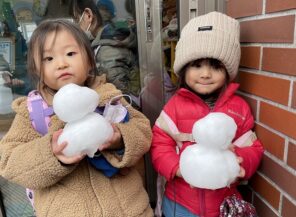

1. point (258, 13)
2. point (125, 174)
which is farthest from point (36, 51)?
point (258, 13)

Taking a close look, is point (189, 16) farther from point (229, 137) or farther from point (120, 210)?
point (120, 210)

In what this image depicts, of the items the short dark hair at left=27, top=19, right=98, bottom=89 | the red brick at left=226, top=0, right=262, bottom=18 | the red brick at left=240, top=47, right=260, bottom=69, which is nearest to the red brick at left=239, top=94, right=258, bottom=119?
the red brick at left=240, top=47, right=260, bottom=69

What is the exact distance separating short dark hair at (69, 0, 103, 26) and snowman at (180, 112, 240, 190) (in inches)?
45.6

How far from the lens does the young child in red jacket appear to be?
4.38 ft

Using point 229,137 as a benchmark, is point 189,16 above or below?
above

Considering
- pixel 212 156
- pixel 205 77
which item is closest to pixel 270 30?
pixel 205 77

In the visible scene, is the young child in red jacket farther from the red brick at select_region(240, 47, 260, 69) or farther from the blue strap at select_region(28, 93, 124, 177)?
the blue strap at select_region(28, 93, 124, 177)

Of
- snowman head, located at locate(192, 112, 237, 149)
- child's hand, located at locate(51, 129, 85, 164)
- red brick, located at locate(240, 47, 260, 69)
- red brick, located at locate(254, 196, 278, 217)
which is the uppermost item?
red brick, located at locate(240, 47, 260, 69)

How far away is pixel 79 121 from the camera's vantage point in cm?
107

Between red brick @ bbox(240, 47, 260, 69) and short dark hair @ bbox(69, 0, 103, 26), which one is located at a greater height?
short dark hair @ bbox(69, 0, 103, 26)

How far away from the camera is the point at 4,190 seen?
7.63 ft

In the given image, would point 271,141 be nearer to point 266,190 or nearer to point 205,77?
point 266,190

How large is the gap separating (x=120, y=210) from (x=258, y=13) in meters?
1.01

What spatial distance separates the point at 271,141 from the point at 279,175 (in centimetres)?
Answer: 14
